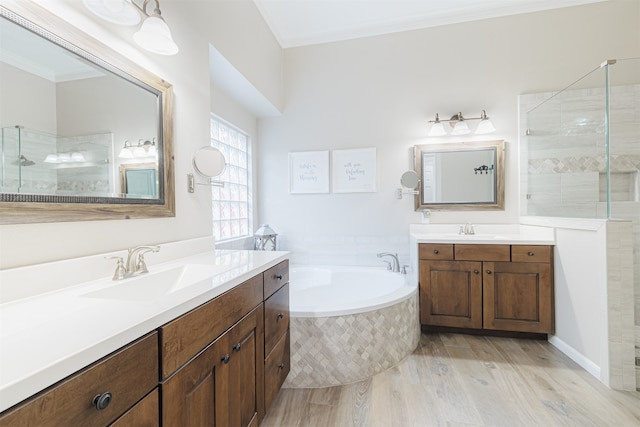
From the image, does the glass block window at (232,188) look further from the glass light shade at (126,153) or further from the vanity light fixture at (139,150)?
the glass light shade at (126,153)

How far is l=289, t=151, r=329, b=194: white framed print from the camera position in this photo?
3.06 metres

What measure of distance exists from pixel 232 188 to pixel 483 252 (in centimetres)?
234

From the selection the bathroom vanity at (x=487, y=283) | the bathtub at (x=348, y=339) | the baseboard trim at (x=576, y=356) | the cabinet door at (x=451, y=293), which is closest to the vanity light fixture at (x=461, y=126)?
the bathroom vanity at (x=487, y=283)

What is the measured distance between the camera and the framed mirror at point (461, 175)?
2721 mm

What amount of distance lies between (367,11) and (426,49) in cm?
70

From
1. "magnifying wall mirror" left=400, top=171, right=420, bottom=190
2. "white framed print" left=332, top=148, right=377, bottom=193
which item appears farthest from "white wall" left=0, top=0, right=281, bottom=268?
"magnifying wall mirror" left=400, top=171, right=420, bottom=190

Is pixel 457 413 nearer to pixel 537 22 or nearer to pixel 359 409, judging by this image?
pixel 359 409

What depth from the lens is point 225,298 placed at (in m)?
1.01

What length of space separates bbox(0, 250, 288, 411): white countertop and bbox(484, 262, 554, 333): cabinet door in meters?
2.20

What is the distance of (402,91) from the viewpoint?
2904 mm

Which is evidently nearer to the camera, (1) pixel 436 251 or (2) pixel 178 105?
(2) pixel 178 105

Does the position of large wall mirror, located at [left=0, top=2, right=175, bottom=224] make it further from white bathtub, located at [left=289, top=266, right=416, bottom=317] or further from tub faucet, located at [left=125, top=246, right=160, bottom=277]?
white bathtub, located at [left=289, top=266, right=416, bottom=317]

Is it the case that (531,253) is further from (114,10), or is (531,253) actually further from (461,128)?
(114,10)

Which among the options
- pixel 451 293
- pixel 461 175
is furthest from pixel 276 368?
pixel 461 175
